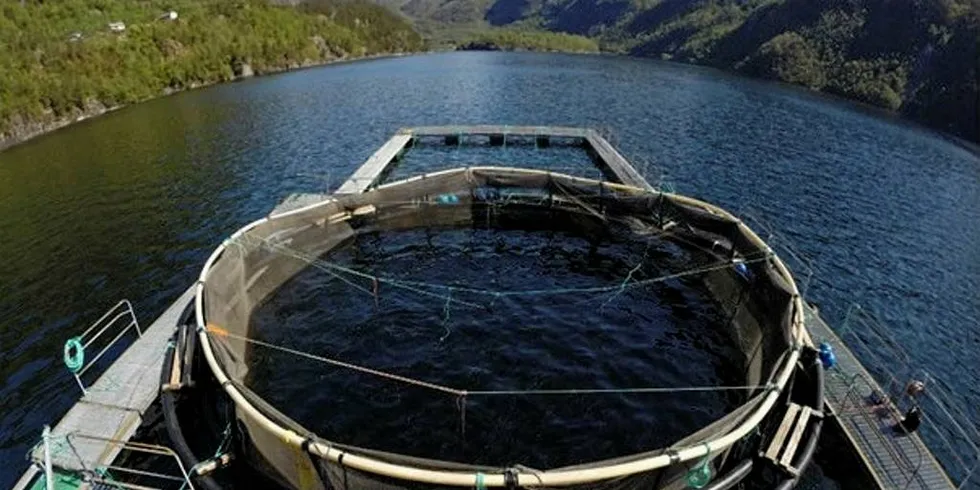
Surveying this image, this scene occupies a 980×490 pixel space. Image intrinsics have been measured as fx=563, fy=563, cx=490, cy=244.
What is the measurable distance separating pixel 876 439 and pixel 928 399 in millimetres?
6335

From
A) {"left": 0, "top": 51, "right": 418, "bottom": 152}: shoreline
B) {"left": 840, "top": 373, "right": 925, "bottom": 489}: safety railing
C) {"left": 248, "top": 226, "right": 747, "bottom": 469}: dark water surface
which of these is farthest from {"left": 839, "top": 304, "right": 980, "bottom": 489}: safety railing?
→ {"left": 0, "top": 51, "right": 418, "bottom": 152}: shoreline

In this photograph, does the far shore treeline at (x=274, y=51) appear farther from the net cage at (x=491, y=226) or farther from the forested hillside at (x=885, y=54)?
the net cage at (x=491, y=226)

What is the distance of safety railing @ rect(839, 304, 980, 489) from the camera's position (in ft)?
55.1

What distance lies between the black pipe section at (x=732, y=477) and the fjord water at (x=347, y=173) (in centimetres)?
1339

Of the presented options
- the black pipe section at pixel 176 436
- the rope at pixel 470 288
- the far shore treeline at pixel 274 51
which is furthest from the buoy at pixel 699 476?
the far shore treeline at pixel 274 51

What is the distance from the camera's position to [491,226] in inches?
1184

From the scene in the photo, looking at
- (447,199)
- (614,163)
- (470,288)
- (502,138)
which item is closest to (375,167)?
(447,199)

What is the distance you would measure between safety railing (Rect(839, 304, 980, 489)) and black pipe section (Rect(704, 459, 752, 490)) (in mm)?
5836

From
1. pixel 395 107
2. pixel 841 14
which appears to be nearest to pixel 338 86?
pixel 395 107

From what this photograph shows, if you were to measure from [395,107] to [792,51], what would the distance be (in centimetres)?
10927

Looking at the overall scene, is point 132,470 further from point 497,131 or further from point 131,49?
point 131,49

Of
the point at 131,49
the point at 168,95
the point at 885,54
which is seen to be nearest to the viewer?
the point at 168,95

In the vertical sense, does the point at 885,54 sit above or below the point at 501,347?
above

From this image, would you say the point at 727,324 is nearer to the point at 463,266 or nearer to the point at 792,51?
the point at 463,266
